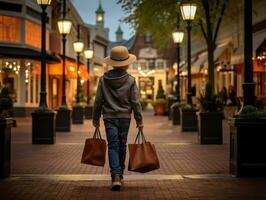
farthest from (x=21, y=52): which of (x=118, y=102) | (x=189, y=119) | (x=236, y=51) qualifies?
(x=118, y=102)

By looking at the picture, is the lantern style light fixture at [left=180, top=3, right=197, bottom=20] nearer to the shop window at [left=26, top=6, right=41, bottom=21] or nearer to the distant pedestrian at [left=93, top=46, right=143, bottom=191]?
the distant pedestrian at [left=93, top=46, right=143, bottom=191]

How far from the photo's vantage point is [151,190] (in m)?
9.55

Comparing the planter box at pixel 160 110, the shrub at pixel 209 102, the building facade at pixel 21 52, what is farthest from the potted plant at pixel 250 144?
the planter box at pixel 160 110

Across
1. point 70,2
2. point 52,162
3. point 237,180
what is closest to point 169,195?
point 237,180

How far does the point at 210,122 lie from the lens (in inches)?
728

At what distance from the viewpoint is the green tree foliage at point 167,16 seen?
32.7 m

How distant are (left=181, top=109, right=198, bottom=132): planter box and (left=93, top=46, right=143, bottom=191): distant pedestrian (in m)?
14.3

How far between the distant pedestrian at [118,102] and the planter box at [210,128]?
865 cm

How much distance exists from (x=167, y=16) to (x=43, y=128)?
19369mm

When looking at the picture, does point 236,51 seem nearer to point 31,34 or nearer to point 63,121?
point 31,34

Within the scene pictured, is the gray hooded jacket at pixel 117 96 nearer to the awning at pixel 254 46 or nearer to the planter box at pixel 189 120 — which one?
the planter box at pixel 189 120

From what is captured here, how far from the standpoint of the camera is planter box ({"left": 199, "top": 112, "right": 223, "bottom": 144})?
1841 centimetres

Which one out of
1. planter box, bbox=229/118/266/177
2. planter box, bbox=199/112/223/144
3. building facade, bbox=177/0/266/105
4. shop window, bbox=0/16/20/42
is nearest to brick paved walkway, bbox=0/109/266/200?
planter box, bbox=229/118/266/177

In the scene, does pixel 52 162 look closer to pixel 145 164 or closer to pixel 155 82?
pixel 145 164
